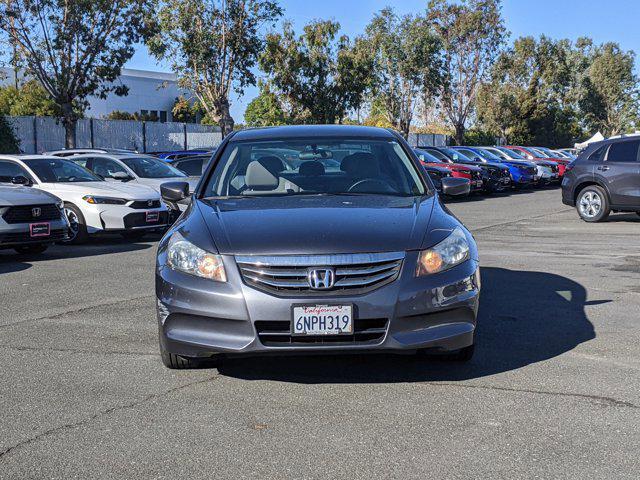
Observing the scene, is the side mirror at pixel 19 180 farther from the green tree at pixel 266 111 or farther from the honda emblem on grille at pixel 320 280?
the green tree at pixel 266 111

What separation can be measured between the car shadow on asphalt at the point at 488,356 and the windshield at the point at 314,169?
4.01ft

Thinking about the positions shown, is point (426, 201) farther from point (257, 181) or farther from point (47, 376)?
point (47, 376)

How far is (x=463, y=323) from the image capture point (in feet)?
16.2

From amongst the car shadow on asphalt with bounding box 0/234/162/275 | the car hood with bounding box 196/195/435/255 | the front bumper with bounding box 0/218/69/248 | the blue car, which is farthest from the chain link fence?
the car hood with bounding box 196/195/435/255

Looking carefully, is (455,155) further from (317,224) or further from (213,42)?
(317,224)

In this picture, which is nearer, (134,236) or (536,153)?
(134,236)

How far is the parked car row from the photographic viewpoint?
26328 millimetres

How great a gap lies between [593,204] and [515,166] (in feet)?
44.8

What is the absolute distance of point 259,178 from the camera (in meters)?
6.27

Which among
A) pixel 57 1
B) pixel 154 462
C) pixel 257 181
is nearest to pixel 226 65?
pixel 57 1

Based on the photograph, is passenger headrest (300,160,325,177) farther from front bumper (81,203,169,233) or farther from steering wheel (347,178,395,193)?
front bumper (81,203,169,233)

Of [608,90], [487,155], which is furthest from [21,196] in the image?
[608,90]

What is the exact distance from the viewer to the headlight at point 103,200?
13.7 metres

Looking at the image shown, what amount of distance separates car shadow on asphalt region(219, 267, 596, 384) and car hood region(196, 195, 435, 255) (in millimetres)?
819
